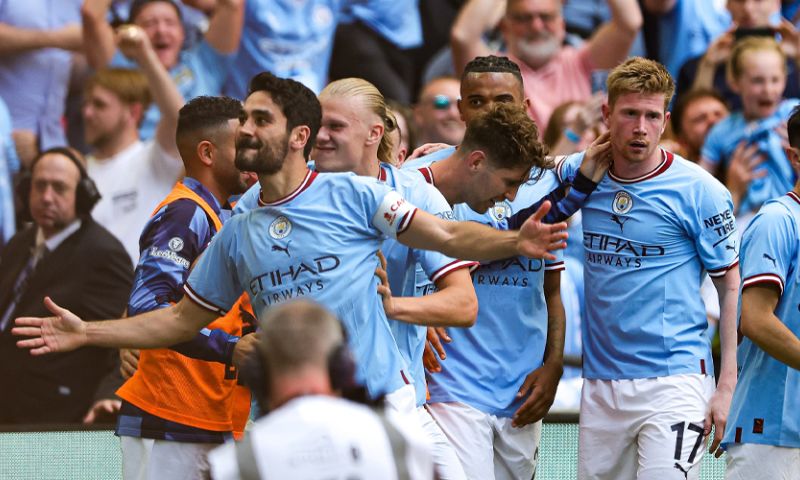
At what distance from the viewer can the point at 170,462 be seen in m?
6.34

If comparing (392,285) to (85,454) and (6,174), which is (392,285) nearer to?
(85,454)

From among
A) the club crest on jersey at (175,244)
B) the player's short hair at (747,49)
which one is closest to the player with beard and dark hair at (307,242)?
the club crest on jersey at (175,244)

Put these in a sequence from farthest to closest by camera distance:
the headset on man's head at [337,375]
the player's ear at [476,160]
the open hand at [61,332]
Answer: the player's ear at [476,160] < the open hand at [61,332] < the headset on man's head at [337,375]

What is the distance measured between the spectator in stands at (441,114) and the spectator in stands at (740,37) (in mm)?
2263

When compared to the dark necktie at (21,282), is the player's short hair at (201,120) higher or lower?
higher

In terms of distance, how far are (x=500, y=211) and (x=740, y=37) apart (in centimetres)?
478

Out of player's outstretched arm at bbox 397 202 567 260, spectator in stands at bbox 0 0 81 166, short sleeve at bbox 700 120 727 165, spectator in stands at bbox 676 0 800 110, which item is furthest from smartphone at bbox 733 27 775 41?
player's outstretched arm at bbox 397 202 567 260

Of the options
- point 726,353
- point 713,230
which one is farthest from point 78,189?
point 726,353

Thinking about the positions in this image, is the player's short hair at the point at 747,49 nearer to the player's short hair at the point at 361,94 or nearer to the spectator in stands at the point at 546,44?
the spectator in stands at the point at 546,44

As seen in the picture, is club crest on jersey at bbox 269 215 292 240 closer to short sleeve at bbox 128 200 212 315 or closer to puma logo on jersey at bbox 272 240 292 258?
puma logo on jersey at bbox 272 240 292 258

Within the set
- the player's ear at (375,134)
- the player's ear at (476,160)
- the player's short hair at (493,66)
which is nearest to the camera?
the player's ear at (476,160)

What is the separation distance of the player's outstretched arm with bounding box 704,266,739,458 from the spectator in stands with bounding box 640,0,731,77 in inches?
Answer: 196

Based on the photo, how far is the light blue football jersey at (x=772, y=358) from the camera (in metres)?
5.98

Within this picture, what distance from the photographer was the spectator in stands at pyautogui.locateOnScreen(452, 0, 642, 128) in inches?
409
